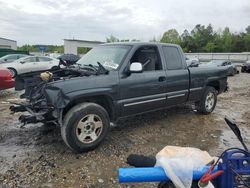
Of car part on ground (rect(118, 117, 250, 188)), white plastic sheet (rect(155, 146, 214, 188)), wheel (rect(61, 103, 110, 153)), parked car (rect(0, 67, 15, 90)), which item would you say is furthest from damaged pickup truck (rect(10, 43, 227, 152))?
parked car (rect(0, 67, 15, 90))

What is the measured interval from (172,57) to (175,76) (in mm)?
457

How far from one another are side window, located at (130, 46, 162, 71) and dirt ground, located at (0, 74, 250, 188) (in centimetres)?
135

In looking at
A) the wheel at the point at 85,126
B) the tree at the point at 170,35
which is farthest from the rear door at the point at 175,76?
the tree at the point at 170,35

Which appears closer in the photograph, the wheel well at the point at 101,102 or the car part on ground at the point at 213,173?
the car part on ground at the point at 213,173

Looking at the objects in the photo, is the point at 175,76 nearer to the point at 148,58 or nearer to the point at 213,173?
the point at 148,58

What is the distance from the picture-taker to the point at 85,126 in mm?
4746

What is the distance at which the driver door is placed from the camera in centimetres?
535

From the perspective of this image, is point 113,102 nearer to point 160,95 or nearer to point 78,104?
point 78,104

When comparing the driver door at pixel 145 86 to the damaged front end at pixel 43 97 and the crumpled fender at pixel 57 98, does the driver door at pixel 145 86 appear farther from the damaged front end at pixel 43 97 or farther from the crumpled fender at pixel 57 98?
the crumpled fender at pixel 57 98

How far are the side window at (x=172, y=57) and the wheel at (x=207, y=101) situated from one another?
137 cm

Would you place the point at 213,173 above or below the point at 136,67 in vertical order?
below

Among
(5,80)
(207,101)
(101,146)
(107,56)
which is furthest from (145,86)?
(5,80)

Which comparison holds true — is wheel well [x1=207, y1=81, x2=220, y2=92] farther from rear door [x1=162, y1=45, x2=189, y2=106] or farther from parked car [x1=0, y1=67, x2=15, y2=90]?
parked car [x1=0, y1=67, x2=15, y2=90]

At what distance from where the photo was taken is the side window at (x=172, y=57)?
6309 mm
